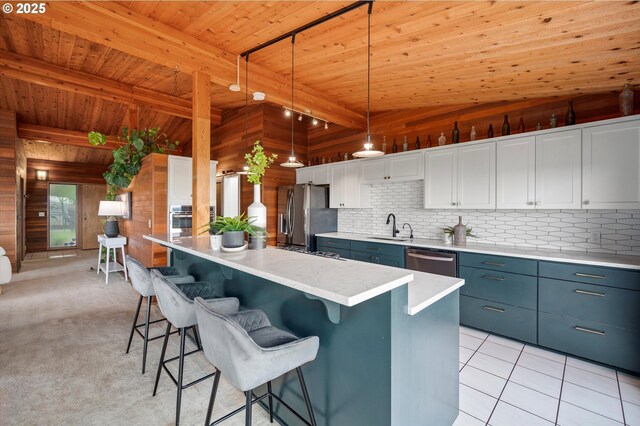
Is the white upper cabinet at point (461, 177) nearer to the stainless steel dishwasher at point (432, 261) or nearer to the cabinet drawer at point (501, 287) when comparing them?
the stainless steel dishwasher at point (432, 261)

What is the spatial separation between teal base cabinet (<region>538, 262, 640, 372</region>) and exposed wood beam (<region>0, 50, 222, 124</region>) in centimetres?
669

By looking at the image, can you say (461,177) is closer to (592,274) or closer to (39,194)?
(592,274)

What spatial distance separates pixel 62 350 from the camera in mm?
2855

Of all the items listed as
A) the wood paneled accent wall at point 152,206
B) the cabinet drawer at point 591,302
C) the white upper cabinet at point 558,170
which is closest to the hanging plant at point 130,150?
the wood paneled accent wall at point 152,206

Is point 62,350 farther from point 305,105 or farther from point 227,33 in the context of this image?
point 305,105

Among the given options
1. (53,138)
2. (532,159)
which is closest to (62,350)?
(532,159)

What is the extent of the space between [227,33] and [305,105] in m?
1.47

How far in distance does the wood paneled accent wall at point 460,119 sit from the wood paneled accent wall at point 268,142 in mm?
654

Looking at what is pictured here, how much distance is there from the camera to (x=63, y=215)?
940 centimetres

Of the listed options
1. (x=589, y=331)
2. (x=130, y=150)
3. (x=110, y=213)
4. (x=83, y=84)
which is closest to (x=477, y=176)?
(x=589, y=331)

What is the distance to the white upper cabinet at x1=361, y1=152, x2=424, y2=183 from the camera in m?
4.14

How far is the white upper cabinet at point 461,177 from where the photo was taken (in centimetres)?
347

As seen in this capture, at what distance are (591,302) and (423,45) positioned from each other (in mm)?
2754

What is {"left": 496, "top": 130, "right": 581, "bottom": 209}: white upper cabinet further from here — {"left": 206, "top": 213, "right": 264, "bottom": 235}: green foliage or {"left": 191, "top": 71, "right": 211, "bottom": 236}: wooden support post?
{"left": 191, "top": 71, "right": 211, "bottom": 236}: wooden support post
